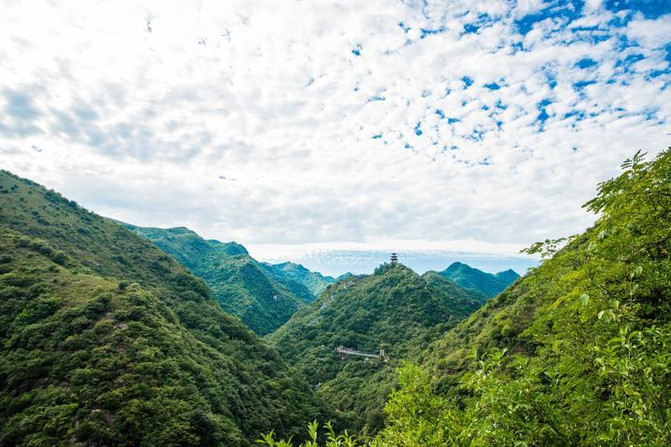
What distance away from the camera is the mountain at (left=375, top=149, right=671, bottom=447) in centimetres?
448

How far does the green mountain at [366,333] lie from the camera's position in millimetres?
78188

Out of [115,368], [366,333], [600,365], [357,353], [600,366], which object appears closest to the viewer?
[600,365]

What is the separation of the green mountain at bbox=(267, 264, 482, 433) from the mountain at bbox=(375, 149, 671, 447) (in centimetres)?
5786

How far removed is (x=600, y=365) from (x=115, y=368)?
1605 inches

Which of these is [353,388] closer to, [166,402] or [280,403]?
[280,403]

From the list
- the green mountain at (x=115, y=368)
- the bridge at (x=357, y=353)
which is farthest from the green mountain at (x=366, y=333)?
the green mountain at (x=115, y=368)

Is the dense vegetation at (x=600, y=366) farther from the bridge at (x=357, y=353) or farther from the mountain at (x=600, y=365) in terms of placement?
the bridge at (x=357, y=353)

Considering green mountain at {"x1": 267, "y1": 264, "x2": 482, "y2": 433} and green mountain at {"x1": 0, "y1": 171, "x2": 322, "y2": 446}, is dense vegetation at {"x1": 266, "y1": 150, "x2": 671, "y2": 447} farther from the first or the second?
green mountain at {"x1": 267, "y1": 264, "x2": 482, "y2": 433}

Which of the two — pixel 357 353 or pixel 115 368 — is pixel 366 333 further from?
pixel 115 368

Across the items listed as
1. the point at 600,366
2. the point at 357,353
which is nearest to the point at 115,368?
the point at 600,366

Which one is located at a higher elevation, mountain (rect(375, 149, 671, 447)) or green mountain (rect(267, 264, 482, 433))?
mountain (rect(375, 149, 671, 447))

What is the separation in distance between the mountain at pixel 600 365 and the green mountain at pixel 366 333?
2278 inches

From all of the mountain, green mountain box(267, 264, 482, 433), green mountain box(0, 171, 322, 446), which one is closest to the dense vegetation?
the mountain

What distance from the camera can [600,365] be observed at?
5234 millimetres
